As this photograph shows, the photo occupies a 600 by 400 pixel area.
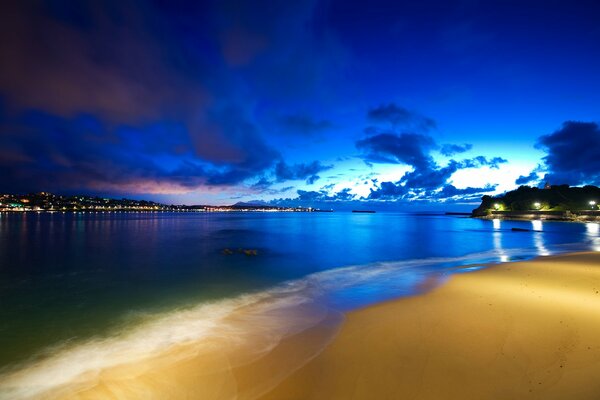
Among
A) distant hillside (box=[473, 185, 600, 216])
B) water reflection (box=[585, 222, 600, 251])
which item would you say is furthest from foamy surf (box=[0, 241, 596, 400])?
distant hillside (box=[473, 185, 600, 216])

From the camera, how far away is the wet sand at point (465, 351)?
4805mm

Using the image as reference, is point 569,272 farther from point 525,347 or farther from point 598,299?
point 525,347

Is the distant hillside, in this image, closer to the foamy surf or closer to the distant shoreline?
the distant shoreline

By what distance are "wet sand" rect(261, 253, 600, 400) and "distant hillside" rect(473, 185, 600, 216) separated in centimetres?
10745

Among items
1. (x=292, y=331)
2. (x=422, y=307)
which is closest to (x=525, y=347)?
(x=422, y=307)

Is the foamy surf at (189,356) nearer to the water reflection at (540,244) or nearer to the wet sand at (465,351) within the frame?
the wet sand at (465,351)

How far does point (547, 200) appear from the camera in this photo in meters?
95.2

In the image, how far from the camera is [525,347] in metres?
6.05

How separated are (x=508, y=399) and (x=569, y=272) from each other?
490 inches

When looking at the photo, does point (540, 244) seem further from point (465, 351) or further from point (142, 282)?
point (142, 282)

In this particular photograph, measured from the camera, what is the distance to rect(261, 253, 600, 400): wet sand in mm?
4805

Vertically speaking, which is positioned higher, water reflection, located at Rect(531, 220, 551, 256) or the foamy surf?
the foamy surf

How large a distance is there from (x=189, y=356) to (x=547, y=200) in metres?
121

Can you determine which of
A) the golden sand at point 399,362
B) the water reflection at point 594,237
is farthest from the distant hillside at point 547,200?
the golden sand at point 399,362
